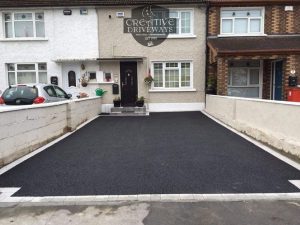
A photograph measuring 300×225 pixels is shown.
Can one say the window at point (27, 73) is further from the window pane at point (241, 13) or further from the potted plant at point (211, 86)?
the window pane at point (241, 13)

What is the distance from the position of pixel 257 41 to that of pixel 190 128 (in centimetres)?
735

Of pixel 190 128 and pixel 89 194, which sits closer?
pixel 89 194

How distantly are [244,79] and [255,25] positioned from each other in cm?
293

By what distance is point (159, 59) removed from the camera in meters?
15.0

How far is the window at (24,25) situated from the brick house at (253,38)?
30.0 feet

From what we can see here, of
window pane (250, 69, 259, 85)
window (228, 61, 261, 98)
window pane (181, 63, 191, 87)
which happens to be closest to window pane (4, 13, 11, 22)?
window pane (181, 63, 191, 87)

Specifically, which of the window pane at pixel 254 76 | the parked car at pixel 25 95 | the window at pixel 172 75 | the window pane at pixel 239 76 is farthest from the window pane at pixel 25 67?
the window pane at pixel 254 76

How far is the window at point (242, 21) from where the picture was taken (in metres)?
14.8

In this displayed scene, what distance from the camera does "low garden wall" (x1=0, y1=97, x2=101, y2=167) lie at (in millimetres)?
5688

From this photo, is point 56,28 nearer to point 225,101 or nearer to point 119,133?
point 119,133

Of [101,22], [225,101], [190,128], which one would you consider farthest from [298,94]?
[101,22]

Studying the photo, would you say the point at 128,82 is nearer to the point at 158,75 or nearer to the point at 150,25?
the point at 158,75

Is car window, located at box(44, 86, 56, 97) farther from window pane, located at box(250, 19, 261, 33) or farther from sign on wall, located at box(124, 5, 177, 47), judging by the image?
window pane, located at box(250, 19, 261, 33)

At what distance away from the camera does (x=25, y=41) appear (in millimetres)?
14914
